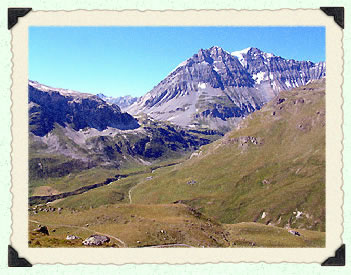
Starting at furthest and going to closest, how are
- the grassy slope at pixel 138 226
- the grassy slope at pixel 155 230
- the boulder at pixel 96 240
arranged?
the grassy slope at pixel 138 226, the grassy slope at pixel 155 230, the boulder at pixel 96 240

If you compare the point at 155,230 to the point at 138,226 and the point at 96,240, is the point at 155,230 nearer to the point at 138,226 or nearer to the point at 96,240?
the point at 138,226

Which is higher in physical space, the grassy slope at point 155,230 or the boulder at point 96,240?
the boulder at point 96,240

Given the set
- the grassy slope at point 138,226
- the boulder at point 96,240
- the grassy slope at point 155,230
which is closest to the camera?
the boulder at point 96,240

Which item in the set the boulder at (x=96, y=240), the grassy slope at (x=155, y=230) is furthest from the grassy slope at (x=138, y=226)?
the boulder at (x=96, y=240)

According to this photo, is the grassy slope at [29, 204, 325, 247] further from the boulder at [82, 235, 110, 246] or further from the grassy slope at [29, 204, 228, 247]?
the boulder at [82, 235, 110, 246]

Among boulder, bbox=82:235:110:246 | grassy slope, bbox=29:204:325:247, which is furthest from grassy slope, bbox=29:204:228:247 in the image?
boulder, bbox=82:235:110:246

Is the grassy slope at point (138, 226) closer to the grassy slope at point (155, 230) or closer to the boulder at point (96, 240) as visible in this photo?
the grassy slope at point (155, 230)

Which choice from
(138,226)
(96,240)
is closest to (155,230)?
(138,226)

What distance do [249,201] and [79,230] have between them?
140 metres

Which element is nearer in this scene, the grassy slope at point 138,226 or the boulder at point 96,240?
the boulder at point 96,240

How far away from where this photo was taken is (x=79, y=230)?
55312 mm

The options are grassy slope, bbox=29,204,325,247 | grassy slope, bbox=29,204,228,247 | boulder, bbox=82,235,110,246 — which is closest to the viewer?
boulder, bbox=82,235,110,246
